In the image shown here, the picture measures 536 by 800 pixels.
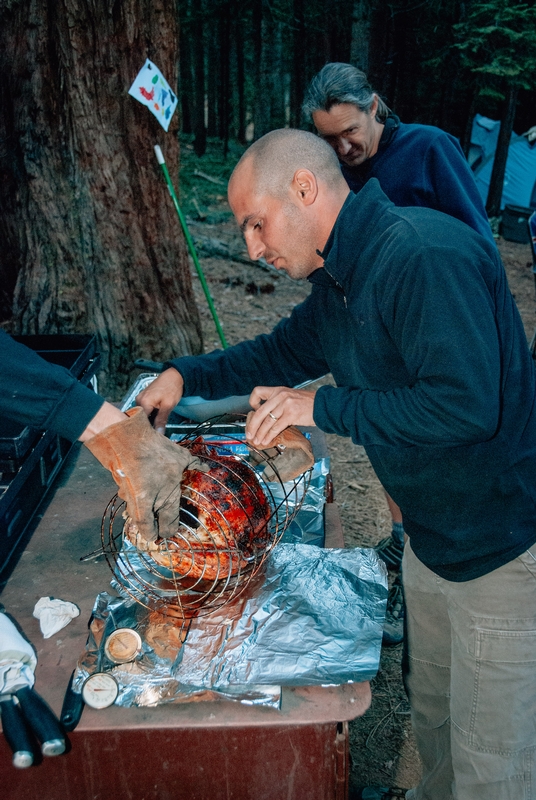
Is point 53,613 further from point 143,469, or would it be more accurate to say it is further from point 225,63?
point 225,63

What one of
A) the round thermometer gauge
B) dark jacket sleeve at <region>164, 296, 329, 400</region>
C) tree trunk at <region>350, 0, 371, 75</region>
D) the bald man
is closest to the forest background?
dark jacket sleeve at <region>164, 296, 329, 400</region>

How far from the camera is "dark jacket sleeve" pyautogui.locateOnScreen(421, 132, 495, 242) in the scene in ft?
10.3

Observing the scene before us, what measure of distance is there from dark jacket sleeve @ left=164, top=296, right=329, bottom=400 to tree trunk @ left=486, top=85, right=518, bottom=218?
45.4ft

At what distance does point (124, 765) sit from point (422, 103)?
20.6 metres

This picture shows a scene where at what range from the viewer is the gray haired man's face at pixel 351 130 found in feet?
11.0

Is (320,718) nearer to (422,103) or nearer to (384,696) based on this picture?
(384,696)

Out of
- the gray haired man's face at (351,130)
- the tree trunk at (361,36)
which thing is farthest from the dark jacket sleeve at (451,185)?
the tree trunk at (361,36)

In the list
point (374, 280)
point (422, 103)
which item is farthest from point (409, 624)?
point (422, 103)

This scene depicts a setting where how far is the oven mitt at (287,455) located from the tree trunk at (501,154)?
1426cm

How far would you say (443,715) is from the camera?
246 centimetres

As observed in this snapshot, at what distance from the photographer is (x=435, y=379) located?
5.54ft

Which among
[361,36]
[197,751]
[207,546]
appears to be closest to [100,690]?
[197,751]

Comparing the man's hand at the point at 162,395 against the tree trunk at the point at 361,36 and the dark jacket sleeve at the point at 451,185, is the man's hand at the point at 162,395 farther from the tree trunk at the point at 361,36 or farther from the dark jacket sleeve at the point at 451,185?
the tree trunk at the point at 361,36

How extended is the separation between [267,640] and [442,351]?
3.27 ft
